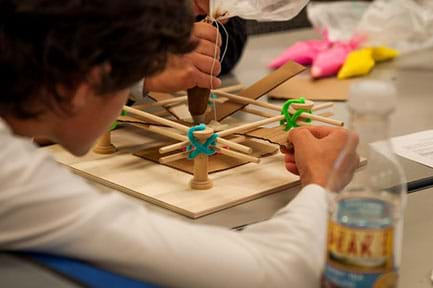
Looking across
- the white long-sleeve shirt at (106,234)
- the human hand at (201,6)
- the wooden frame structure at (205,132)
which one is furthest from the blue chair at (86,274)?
the human hand at (201,6)

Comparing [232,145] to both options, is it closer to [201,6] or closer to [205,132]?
[205,132]

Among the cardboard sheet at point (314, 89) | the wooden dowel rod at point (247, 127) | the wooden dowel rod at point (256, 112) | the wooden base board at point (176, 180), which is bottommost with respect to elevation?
the wooden base board at point (176, 180)

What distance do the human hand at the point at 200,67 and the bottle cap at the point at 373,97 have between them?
1.93 ft

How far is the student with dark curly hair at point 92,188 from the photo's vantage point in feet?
2.43

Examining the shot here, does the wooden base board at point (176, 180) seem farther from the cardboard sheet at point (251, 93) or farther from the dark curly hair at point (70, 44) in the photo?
the dark curly hair at point (70, 44)

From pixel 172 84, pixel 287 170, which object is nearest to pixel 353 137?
pixel 287 170

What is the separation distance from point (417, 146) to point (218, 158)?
35 cm

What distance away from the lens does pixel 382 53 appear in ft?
6.19

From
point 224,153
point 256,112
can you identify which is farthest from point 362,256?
point 256,112

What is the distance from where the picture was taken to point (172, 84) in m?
1.31

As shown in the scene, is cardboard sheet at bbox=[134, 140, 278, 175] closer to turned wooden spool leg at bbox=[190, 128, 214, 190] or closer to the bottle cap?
turned wooden spool leg at bbox=[190, 128, 214, 190]

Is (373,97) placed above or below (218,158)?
above

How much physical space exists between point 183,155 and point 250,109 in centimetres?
29

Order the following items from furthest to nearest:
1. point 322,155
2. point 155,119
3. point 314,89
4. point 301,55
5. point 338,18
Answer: point 338,18, point 301,55, point 314,89, point 155,119, point 322,155
